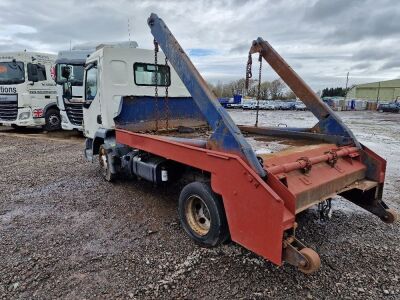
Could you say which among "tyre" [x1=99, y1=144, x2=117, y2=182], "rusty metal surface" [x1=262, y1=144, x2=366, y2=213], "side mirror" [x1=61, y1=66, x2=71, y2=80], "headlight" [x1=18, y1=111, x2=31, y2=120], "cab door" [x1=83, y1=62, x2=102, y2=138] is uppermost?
"side mirror" [x1=61, y1=66, x2=71, y2=80]

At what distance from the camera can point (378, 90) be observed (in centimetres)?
7075

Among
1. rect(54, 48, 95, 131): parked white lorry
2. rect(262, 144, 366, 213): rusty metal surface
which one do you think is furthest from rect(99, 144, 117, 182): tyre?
rect(54, 48, 95, 131): parked white lorry

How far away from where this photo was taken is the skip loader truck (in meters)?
2.67

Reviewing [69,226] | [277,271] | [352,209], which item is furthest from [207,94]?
[352,209]

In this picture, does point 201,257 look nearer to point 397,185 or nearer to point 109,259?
point 109,259

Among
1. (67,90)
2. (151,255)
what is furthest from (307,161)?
(67,90)

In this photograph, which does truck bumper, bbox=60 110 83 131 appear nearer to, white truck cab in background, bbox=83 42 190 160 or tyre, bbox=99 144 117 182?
white truck cab in background, bbox=83 42 190 160

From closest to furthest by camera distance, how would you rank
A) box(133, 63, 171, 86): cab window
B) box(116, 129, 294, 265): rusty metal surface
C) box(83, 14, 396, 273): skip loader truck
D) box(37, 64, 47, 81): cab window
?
box(116, 129, 294, 265): rusty metal surface < box(83, 14, 396, 273): skip loader truck < box(133, 63, 171, 86): cab window < box(37, 64, 47, 81): cab window

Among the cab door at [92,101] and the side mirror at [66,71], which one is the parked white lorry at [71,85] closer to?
the side mirror at [66,71]

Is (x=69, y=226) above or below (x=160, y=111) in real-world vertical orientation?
below

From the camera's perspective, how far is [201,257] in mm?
3340

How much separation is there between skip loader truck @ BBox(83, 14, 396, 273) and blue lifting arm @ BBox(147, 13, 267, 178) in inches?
0.4

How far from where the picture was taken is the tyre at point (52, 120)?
1295cm

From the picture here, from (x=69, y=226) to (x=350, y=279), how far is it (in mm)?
3311
